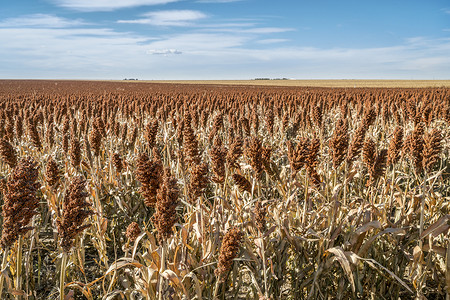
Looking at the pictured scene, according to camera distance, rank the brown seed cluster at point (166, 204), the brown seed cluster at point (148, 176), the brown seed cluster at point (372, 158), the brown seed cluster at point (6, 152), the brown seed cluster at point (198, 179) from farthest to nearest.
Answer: the brown seed cluster at point (6, 152)
the brown seed cluster at point (372, 158)
the brown seed cluster at point (198, 179)
the brown seed cluster at point (148, 176)
the brown seed cluster at point (166, 204)

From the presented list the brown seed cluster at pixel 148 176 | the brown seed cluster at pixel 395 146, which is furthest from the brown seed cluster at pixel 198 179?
the brown seed cluster at pixel 395 146

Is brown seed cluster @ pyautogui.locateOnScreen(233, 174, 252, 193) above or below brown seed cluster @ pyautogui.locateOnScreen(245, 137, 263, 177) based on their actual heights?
below

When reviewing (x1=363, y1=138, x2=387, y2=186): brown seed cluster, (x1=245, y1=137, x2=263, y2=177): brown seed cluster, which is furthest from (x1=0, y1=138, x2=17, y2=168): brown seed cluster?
(x1=363, y1=138, x2=387, y2=186): brown seed cluster

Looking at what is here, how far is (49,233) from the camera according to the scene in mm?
4594

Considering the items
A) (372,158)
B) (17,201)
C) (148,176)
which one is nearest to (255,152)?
(148,176)

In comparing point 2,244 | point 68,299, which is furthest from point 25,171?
point 68,299

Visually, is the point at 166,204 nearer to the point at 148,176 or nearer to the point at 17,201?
the point at 148,176

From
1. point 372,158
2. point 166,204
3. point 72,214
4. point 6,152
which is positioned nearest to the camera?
point 72,214

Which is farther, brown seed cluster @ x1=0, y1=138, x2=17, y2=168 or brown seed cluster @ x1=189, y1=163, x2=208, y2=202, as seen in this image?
brown seed cluster @ x1=0, y1=138, x2=17, y2=168

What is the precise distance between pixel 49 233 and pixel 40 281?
1346mm

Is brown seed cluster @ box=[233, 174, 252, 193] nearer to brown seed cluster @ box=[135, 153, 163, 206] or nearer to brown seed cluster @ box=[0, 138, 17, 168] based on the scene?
brown seed cluster @ box=[135, 153, 163, 206]

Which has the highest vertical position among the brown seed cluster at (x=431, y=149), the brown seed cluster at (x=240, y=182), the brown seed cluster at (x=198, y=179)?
the brown seed cluster at (x=431, y=149)

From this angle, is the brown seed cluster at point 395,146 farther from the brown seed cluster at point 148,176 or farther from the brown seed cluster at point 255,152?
the brown seed cluster at point 148,176

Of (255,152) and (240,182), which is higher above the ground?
(255,152)
